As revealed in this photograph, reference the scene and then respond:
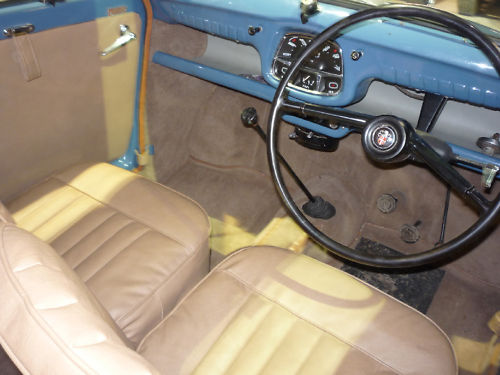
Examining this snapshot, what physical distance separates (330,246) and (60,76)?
1.13m

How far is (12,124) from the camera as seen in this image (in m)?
1.41

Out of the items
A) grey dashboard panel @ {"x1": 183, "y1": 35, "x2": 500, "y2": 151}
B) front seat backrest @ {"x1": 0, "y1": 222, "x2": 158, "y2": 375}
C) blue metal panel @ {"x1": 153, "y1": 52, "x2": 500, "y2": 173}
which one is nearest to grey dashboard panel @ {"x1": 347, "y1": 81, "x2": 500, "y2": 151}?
grey dashboard panel @ {"x1": 183, "y1": 35, "x2": 500, "y2": 151}

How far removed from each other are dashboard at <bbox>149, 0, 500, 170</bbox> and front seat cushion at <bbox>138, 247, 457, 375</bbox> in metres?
A: 0.58

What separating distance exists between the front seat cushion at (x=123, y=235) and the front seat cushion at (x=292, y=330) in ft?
0.35

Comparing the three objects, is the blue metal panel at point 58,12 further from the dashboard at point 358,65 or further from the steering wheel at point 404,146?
the steering wheel at point 404,146

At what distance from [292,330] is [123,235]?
0.61 m

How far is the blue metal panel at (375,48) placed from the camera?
1.17 m

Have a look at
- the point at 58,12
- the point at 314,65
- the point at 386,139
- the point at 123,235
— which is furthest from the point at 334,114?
the point at 58,12

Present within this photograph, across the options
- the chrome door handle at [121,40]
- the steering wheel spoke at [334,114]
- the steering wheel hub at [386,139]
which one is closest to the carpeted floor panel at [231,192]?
the chrome door handle at [121,40]

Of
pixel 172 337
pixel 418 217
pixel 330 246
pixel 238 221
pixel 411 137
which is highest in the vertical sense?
pixel 411 137

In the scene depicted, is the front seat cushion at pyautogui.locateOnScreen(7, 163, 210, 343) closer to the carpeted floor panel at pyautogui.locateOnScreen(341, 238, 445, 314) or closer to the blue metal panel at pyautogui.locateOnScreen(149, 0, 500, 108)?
the blue metal panel at pyautogui.locateOnScreen(149, 0, 500, 108)

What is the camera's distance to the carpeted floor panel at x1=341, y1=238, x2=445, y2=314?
1.76 m

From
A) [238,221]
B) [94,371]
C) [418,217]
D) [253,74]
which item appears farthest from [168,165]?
[94,371]

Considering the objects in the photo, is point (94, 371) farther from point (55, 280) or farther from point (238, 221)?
point (238, 221)
